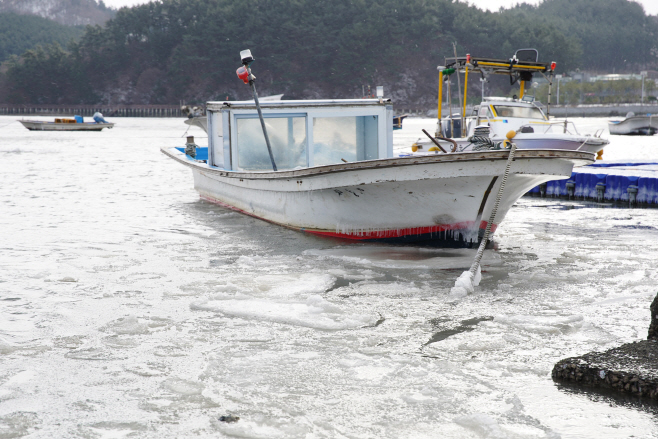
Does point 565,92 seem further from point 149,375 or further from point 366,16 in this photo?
point 149,375

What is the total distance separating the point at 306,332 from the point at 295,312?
493 millimetres

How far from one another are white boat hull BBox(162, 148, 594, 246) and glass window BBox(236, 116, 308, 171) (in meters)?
0.72

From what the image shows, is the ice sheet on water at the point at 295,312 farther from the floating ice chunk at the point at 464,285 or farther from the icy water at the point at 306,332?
the floating ice chunk at the point at 464,285

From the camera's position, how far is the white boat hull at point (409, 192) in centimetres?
750

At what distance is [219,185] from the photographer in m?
12.3

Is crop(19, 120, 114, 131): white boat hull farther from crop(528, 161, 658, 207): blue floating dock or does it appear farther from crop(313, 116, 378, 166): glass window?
crop(313, 116, 378, 166): glass window

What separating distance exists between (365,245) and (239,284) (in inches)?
98.9

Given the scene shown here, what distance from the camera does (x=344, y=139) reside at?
10586 mm

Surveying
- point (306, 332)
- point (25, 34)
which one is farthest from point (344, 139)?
point (25, 34)

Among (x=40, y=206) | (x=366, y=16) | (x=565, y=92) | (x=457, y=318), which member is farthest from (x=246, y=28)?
(x=457, y=318)

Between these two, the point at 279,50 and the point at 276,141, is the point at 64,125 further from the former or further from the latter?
the point at 279,50

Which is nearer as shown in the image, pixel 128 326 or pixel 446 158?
pixel 128 326

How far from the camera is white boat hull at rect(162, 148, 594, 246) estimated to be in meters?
7.50

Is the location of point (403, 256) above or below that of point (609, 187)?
below
